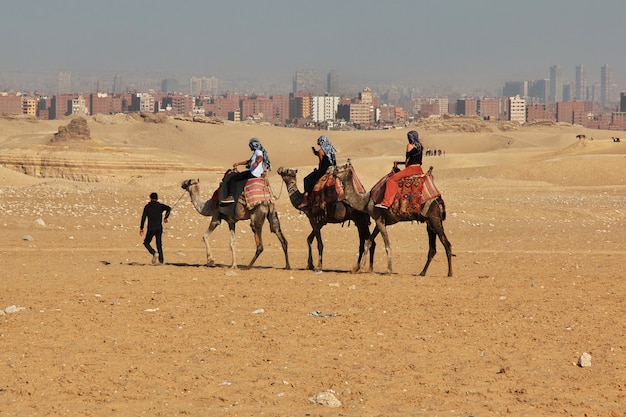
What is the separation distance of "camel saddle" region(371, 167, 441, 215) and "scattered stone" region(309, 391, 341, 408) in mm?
6979

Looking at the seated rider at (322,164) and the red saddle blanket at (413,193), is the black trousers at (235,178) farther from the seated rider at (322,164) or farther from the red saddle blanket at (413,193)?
the red saddle blanket at (413,193)

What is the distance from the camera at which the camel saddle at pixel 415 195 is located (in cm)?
1523

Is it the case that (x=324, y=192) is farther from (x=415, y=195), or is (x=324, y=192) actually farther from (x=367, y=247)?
(x=415, y=195)

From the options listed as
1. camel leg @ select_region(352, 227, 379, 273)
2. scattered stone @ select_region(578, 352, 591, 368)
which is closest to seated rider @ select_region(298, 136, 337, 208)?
camel leg @ select_region(352, 227, 379, 273)

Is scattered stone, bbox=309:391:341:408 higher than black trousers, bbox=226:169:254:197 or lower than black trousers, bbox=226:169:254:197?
lower

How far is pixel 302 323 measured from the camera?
11703mm

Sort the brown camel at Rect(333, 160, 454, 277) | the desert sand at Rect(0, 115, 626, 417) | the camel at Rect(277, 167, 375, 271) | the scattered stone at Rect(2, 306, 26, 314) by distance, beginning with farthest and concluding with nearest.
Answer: the camel at Rect(277, 167, 375, 271), the brown camel at Rect(333, 160, 454, 277), the scattered stone at Rect(2, 306, 26, 314), the desert sand at Rect(0, 115, 626, 417)

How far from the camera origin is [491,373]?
30.9 ft

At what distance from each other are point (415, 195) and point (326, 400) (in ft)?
23.5

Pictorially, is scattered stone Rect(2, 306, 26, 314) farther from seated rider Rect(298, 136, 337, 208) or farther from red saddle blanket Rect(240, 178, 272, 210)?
seated rider Rect(298, 136, 337, 208)

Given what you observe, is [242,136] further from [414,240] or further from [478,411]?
[478,411]

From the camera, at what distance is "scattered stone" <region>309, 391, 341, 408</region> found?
8.43 metres

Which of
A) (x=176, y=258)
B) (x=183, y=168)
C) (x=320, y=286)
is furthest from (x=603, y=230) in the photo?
A: (x=183, y=168)

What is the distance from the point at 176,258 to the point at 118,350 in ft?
28.9
